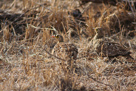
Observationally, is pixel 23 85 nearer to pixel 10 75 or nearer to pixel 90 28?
pixel 10 75

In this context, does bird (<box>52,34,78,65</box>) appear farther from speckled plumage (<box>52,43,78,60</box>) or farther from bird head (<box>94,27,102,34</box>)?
bird head (<box>94,27,102,34</box>)

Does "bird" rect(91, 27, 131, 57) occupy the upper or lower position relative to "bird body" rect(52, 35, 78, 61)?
lower

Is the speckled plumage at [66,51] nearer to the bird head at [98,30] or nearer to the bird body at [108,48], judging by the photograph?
the bird body at [108,48]

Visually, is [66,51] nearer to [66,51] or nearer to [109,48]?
[66,51]

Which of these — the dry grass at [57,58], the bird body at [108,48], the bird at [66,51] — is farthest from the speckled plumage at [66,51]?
the bird body at [108,48]

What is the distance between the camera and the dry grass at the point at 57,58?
322cm

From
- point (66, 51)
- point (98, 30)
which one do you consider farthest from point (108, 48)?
point (66, 51)

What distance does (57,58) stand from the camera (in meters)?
3.18

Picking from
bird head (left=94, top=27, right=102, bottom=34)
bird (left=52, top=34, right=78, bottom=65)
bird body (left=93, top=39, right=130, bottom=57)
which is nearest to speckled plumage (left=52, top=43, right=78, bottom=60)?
bird (left=52, top=34, right=78, bottom=65)

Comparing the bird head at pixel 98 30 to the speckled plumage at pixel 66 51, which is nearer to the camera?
the speckled plumage at pixel 66 51

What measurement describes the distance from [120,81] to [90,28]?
1.98 meters

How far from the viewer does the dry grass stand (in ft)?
10.6

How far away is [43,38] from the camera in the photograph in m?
4.79

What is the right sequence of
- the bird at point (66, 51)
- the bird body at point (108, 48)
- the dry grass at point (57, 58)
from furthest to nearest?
the bird body at point (108, 48) → the bird at point (66, 51) → the dry grass at point (57, 58)
